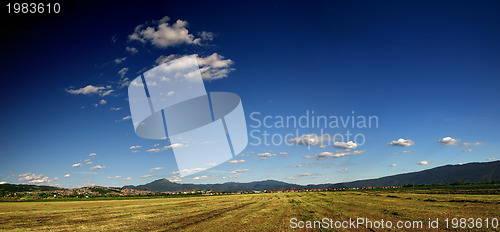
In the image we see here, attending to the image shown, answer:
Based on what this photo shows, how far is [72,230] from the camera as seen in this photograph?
1562 cm

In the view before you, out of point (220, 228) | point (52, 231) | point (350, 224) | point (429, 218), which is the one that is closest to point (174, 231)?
point (220, 228)

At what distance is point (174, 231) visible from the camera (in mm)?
13961

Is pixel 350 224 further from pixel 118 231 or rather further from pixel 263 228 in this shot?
pixel 118 231

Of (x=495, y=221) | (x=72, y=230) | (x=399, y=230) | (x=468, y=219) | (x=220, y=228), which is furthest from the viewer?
(x=72, y=230)

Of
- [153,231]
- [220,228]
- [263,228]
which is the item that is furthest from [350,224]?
[153,231]

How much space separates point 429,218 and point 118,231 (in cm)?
1760

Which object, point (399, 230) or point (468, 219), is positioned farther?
point (468, 219)

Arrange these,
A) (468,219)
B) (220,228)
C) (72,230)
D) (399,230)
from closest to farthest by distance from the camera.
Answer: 1. (399,230)
2. (468,219)
3. (220,228)
4. (72,230)

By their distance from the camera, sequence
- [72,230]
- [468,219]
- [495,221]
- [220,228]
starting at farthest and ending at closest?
[72,230]
[220,228]
[468,219]
[495,221]

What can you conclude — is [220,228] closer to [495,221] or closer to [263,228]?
[263,228]

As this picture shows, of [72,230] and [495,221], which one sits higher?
[495,221]

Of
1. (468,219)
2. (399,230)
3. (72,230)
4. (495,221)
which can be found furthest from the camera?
(72,230)

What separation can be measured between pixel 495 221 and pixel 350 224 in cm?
669

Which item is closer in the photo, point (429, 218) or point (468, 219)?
Result: point (468, 219)
